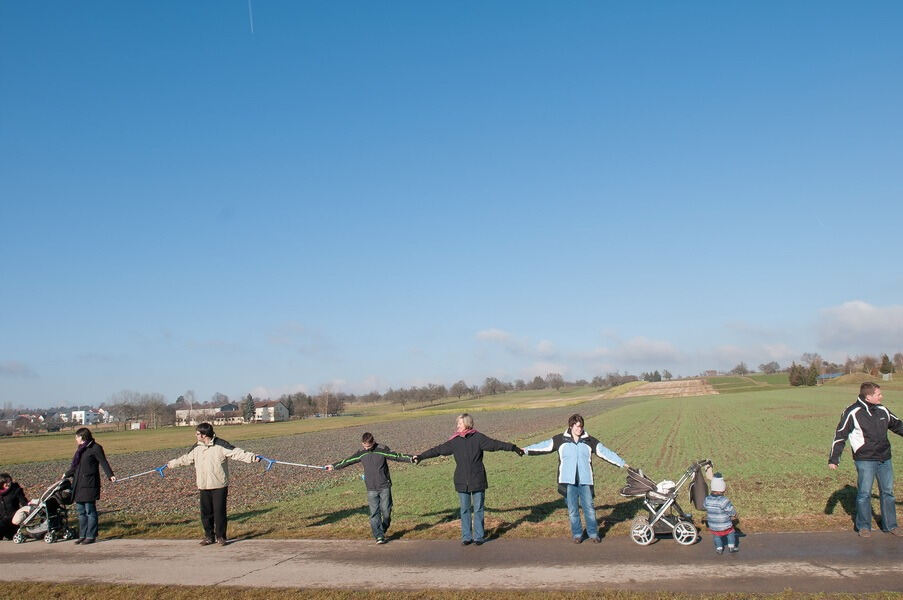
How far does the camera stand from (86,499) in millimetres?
13219

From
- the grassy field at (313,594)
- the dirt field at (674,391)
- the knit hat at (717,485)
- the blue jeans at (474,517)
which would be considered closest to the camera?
the grassy field at (313,594)

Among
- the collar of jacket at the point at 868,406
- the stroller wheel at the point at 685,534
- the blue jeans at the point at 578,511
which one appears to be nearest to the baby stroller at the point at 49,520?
the blue jeans at the point at 578,511

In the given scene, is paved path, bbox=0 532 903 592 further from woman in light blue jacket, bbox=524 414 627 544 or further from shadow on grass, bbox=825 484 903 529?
shadow on grass, bbox=825 484 903 529

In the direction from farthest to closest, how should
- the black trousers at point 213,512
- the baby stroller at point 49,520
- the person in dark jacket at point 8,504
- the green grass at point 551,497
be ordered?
1. the person in dark jacket at point 8,504
2. the baby stroller at point 49,520
3. the green grass at point 551,497
4. the black trousers at point 213,512

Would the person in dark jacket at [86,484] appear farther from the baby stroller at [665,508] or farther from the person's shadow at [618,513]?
the baby stroller at [665,508]

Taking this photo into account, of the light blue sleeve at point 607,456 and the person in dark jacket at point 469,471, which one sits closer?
the light blue sleeve at point 607,456

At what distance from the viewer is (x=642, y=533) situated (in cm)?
1017

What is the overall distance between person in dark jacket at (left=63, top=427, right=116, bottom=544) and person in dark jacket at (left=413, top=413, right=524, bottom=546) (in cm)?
700

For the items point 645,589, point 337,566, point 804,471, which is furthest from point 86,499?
point 804,471

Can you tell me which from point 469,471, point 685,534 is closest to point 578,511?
point 685,534

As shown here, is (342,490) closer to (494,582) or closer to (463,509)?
(463,509)

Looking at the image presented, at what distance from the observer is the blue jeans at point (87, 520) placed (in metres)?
13.2

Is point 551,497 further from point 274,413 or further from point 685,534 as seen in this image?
point 274,413

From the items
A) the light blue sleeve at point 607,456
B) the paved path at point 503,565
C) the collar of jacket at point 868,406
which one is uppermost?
the collar of jacket at point 868,406
